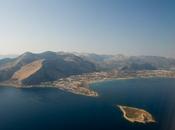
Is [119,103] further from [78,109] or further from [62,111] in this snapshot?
[62,111]

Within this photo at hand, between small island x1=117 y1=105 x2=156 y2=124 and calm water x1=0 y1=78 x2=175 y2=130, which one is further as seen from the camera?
small island x1=117 y1=105 x2=156 y2=124

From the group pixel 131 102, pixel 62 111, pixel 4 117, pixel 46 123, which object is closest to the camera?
pixel 46 123

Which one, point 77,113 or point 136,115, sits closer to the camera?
point 136,115

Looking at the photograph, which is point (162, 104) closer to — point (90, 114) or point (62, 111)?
point (90, 114)

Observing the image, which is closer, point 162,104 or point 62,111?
point 62,111

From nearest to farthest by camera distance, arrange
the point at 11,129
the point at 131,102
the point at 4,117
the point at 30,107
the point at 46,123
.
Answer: the point at 11,129 → the point at 46,123 → the point at 4,117 → the point at 30,107 → the point at 131,102

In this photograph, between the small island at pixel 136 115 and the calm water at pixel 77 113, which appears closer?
the calm water at pixel 77 113

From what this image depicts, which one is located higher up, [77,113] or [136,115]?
[136,115]

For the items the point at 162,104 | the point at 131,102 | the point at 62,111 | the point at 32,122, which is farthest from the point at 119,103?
the point at 32,122
